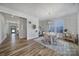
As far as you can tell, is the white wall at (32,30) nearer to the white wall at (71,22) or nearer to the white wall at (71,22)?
the white wall at (71,22)

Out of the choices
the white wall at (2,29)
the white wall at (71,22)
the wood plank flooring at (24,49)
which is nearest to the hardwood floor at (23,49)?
the wood plank flooring at (24,49)

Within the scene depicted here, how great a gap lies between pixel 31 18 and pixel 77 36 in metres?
1.15

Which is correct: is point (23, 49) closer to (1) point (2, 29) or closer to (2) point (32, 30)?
(2) point (32, 30)

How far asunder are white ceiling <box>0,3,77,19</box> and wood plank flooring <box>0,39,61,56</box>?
724mm

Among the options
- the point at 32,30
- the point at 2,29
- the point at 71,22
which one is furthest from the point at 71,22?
the point at 2,29

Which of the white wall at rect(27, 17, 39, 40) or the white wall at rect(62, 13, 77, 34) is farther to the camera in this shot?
the white wall at rect(27, 17, 39, 40)

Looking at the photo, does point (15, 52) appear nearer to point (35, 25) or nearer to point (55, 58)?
point (35, 25)

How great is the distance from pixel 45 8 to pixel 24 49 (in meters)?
1.07

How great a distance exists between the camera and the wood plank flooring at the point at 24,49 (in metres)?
2.04

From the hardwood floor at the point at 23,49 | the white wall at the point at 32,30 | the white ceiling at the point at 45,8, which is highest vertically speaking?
the white ceiling at the point at 45,8

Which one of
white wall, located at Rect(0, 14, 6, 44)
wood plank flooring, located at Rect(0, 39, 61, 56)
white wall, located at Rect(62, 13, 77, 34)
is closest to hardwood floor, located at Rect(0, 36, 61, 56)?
wood plank flooring, located at Rect(0, 39, 61, 56)

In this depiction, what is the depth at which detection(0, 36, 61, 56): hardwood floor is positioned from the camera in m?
2.04

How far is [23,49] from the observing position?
2090 millimetres

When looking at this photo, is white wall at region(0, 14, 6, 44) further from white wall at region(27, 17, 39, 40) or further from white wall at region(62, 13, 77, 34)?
white wall at region(62, 13, 77, 34)
